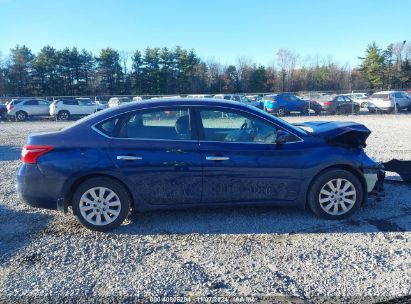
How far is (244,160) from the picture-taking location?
4.52m

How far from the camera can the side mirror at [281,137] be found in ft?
15.0

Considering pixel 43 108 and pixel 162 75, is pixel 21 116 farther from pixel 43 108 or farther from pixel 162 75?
pixel 162 75

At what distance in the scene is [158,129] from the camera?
4.59m

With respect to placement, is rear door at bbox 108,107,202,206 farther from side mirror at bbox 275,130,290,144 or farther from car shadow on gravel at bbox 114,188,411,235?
side mirror at bbox 275,130,290,144

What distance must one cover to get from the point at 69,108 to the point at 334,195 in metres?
25.9

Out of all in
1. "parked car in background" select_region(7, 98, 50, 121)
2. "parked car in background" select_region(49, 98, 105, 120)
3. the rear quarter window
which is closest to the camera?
the rear quarter window

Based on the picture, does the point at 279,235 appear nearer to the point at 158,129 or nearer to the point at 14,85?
the point at 158,129

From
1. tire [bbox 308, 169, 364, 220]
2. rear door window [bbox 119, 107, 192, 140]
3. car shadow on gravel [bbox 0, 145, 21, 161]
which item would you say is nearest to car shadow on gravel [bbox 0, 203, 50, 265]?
rear door window [bbox 119, 107, 192, 140]

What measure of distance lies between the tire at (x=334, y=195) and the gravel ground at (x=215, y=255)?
14 cm

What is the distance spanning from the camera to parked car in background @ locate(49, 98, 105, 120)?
88.4ft

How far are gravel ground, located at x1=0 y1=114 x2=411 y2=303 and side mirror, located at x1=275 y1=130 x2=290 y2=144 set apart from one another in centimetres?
106

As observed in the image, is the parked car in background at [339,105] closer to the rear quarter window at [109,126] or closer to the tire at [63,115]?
the tire at [63,115]

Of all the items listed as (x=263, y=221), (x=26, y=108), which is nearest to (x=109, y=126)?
(x=263, y=221)

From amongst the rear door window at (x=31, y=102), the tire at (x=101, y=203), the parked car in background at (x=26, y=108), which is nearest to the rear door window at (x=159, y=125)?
the tire at (x=101, y=203)
